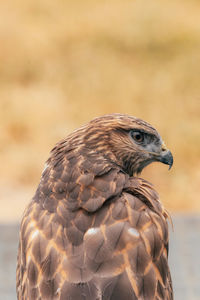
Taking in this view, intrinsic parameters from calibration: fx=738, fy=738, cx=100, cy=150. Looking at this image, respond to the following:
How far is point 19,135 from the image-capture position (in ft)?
47.5

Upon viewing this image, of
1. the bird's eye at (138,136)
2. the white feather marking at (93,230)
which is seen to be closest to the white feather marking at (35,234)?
the white feather marking at (93,230)

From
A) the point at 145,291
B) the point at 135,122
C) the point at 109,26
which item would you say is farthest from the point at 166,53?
the point at 145,291

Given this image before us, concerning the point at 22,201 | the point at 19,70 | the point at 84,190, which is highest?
the point at 84,190

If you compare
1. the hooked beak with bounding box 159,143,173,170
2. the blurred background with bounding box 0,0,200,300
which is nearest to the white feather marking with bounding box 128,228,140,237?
the hooked beak with bounding box 159,143,173,170

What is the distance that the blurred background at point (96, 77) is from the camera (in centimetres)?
1348

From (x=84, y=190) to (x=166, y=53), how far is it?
44.7 feet

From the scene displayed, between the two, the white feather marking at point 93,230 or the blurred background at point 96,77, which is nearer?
the white feather marking at point 93,230

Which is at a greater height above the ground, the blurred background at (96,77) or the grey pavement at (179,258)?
the blurred background at (96,77)

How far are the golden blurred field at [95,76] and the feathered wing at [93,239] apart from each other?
8176 mm

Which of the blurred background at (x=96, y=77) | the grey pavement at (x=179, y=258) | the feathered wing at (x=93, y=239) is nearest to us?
the feathered wing at (x=93, y=239)

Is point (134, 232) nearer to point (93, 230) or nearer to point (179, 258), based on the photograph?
point (93, 230)

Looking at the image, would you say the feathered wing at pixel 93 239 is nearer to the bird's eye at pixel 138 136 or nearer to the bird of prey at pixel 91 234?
the bird of prey at pixel 91 234

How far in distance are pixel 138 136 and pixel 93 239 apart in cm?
104

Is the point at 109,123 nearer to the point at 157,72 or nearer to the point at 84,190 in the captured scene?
the point at 84,190
